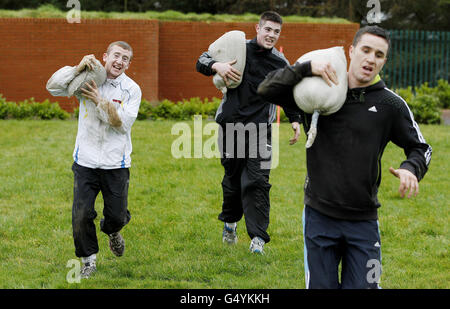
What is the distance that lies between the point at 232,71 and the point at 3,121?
9422mm

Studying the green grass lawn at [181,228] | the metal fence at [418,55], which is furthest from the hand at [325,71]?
the metal fence at [418,55]

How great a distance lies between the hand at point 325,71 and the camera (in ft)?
12.3

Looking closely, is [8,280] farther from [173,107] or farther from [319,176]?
[173,107]

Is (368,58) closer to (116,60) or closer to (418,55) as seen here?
(116,60)

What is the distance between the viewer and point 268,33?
6035 mm

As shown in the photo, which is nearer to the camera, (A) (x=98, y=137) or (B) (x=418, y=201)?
(A) (x=98, y=137)

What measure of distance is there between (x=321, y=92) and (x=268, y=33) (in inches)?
95.7

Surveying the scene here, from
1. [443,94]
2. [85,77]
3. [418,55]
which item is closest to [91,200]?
[85,77]

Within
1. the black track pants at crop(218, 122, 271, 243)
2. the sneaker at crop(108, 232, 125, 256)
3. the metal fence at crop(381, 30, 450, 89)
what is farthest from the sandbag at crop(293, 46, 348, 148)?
the metal fence at crop(381, 30, 450, 89)

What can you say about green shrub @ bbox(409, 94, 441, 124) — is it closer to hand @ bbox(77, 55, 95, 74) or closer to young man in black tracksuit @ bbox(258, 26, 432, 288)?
hand @ bbox(77, 55, 95, 74)

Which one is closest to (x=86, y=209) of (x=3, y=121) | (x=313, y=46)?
(x=3, y=121)

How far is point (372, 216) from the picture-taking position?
158 inches

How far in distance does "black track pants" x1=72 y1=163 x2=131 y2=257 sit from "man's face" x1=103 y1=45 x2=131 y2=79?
88 centimetres

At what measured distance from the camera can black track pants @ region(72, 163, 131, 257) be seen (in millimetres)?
5492
